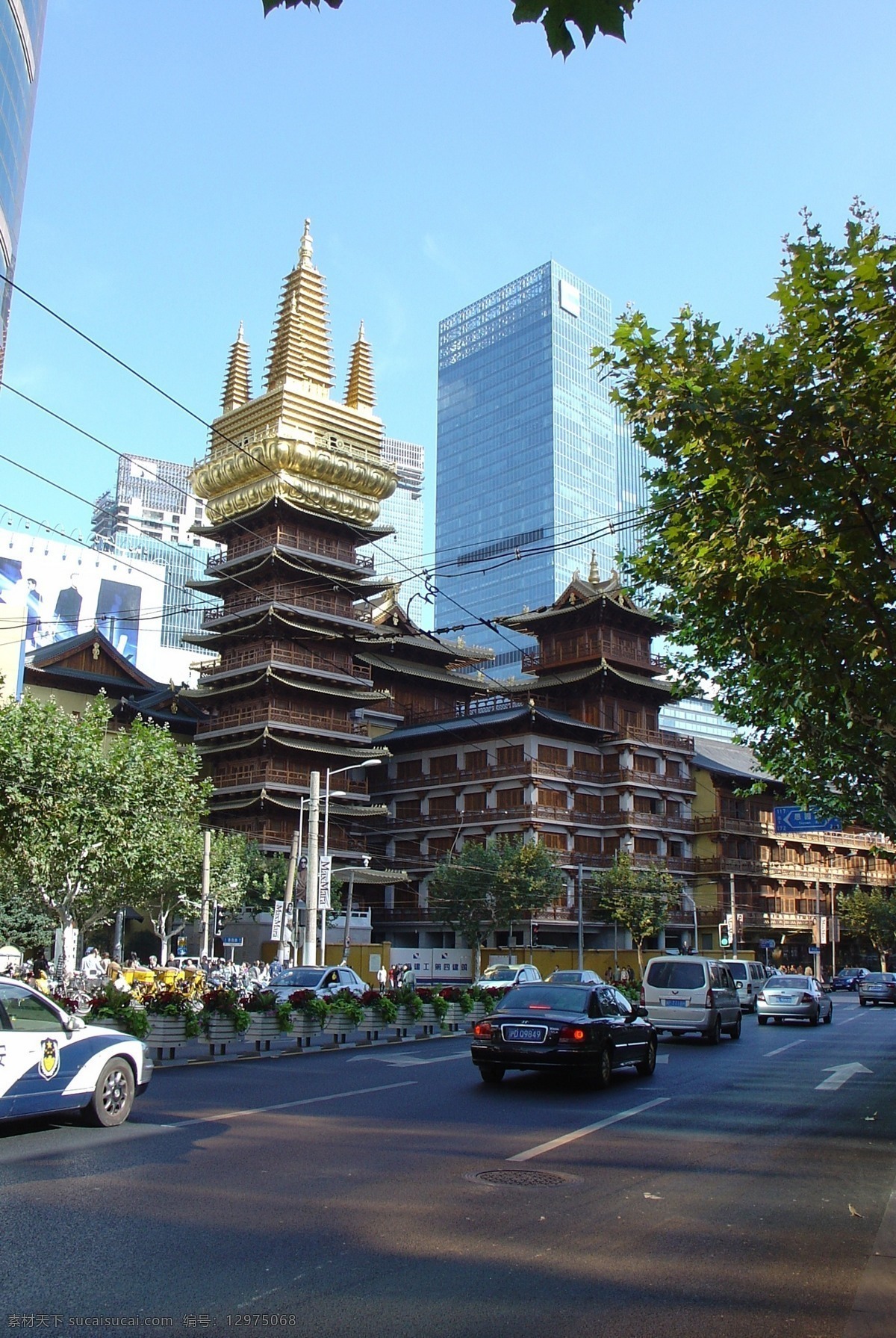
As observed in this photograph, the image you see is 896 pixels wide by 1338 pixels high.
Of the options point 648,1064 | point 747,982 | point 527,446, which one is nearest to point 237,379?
point 747,982

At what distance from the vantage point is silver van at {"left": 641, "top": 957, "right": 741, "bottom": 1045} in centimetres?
2383

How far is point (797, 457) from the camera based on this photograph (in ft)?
34.4

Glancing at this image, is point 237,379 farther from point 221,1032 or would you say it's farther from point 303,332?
point 221,1032

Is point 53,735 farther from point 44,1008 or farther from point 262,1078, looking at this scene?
point 44,1008

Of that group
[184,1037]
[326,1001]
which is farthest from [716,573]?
[326,1001]

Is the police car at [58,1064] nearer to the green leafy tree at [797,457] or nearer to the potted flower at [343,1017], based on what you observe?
the green leafy tree at [797,457]

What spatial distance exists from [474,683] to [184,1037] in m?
53.5

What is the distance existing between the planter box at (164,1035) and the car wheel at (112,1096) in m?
7.56

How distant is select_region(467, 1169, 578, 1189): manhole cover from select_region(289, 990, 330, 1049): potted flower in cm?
1350

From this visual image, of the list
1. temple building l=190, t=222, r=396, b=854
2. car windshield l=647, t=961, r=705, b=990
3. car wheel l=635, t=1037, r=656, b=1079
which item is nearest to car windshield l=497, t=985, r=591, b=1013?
car wheel l=635, t=1037, r=656, b=1079

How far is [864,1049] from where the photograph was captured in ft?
78.3

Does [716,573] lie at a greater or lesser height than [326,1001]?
greater

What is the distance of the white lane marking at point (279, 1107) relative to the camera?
11.3 m

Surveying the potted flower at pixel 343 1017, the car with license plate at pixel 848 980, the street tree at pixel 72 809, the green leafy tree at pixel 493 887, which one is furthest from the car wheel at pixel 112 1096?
the car with license plate at pixel 848 980
